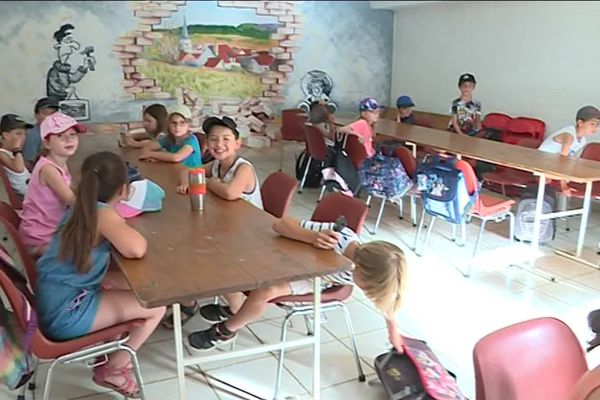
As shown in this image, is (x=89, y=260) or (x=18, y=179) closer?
(x=89, y=260)

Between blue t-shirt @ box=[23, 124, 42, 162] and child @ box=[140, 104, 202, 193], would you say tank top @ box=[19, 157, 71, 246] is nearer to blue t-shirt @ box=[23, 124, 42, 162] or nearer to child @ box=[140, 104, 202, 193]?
child @ box=[140, 104, 202, 193]

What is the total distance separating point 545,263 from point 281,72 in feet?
15.9

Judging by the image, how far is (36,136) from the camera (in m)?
4.10

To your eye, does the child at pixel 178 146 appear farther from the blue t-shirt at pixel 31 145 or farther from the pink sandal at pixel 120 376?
the pink sandal at pixel 120 376

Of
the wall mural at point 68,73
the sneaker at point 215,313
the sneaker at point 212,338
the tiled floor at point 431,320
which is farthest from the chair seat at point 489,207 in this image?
the wall mural at point 68,73

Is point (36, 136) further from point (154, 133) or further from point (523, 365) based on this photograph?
point (523, 365)

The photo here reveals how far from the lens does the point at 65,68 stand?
272 inches

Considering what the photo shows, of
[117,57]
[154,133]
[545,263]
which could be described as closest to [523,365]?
[545,263]

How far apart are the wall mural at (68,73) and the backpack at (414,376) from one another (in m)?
5.75

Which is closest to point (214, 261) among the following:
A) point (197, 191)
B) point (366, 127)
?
point (197, 191)

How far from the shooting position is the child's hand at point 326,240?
82.6 inches

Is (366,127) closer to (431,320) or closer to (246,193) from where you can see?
(431,320)

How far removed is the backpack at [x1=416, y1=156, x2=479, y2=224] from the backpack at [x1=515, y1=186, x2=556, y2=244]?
0.96 m

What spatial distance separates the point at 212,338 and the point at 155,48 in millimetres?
5524
